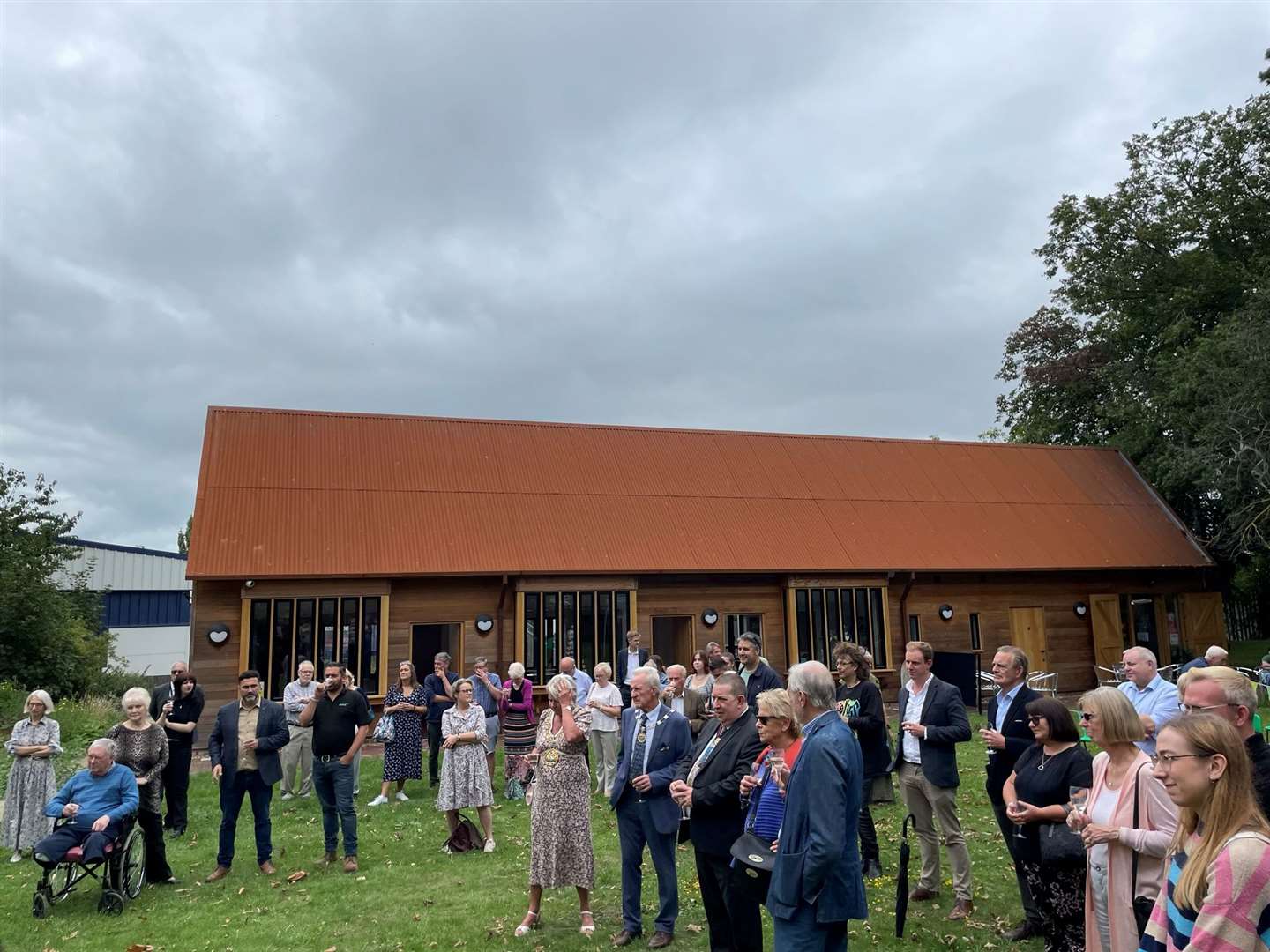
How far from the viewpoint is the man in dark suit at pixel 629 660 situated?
1328 centimetres

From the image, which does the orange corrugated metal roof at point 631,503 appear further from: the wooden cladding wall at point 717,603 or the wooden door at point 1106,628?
the wooden door at point 1106,628

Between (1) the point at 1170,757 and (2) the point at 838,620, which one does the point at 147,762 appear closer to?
(1) the point at 1170,757

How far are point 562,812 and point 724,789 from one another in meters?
1.94

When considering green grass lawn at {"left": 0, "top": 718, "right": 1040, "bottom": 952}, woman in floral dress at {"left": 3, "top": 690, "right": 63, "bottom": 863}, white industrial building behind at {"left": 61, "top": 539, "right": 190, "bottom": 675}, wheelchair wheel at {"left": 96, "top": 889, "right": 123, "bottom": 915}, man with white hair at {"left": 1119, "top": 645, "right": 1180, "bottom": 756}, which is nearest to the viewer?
man with white hair at {"left": 1119, "top": 645, "right": 1180, "bottom": 756}

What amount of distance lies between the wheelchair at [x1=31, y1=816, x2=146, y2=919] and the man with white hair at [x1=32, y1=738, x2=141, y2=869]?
7cm

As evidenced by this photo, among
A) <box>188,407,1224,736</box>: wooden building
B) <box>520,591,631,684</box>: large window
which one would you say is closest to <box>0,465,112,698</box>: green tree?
<box>188,407,1224,736</box>: wooden building

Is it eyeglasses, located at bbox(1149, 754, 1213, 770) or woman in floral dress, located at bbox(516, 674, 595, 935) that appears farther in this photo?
woman in floral dress, located at bbox(516, 674, 595, 935)

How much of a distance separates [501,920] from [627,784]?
158 centimetres

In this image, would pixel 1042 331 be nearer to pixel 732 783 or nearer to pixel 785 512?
pixel 785 512

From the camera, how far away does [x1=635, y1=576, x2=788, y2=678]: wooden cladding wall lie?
679 inches

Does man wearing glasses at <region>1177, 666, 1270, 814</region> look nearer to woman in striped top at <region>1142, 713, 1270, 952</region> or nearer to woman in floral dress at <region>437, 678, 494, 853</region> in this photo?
woman in striped top at <region>1142, 713, 1270, 952</region>

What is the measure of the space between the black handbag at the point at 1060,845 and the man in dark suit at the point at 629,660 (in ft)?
25.4

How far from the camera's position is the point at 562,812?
21.3ft

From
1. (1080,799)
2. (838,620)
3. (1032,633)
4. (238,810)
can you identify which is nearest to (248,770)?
(238,810)
